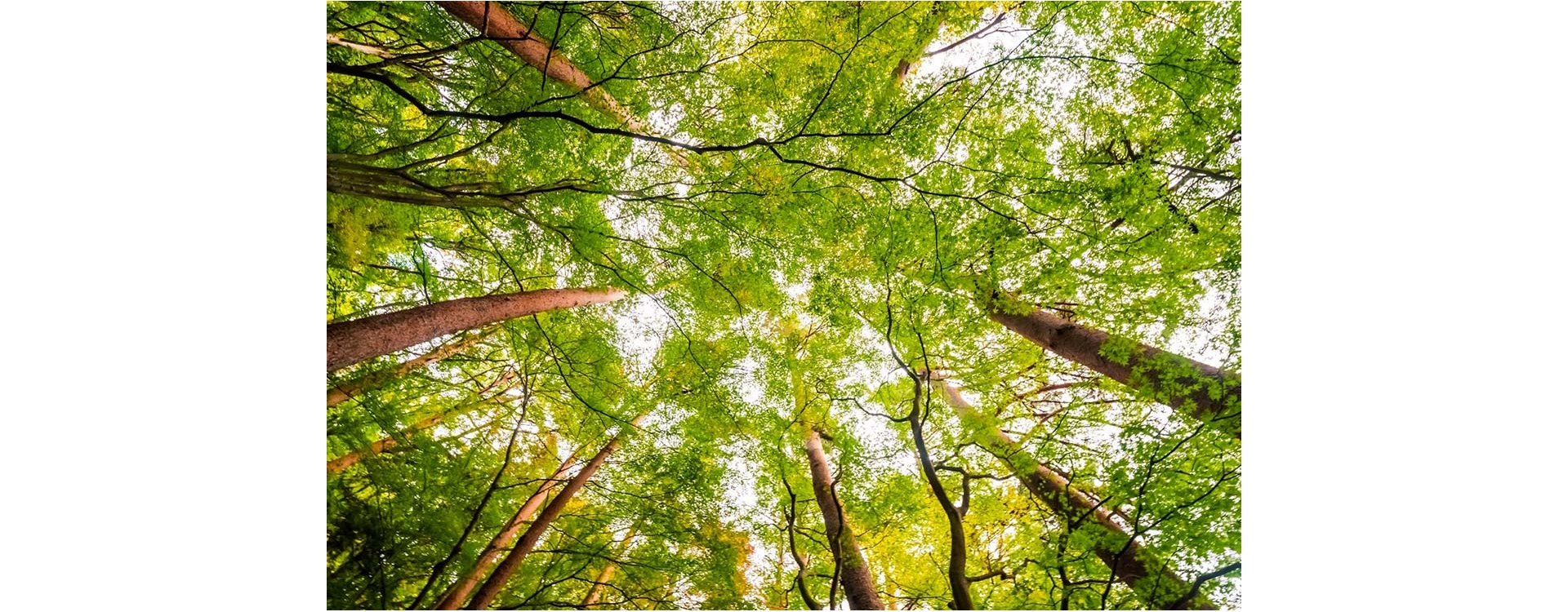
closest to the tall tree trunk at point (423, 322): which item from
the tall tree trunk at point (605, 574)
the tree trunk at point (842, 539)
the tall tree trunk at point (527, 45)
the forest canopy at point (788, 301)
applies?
the forest canopy at point (788, 301)

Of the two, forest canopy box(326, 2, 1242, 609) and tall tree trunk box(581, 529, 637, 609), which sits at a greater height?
forest canopy box(326, 2, 1242, 609)

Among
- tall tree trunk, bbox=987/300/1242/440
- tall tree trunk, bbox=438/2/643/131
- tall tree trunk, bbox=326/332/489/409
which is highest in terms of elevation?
tall tree trunk, bbox=438/2/643/131

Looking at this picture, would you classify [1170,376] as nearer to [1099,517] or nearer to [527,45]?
[1099,517]

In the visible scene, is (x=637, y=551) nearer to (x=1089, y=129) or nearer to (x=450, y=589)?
(x=450, y=589)

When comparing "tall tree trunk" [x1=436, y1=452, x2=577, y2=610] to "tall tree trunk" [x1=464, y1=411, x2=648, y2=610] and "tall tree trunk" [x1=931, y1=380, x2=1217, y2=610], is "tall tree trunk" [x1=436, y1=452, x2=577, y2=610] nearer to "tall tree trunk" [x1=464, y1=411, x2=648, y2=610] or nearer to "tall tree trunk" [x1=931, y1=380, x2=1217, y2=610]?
"tall tree trunk" [x1=464, y1=411, x2=648, y2=610]

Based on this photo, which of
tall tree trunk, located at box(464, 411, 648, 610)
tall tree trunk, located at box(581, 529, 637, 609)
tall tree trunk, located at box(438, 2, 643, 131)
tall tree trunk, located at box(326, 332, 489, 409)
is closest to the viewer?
tall tree trunk, located at box(438, 2, 643, 131)

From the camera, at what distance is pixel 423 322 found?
2.26 metres

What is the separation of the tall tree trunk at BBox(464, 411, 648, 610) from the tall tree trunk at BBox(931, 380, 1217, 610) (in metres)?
2.29

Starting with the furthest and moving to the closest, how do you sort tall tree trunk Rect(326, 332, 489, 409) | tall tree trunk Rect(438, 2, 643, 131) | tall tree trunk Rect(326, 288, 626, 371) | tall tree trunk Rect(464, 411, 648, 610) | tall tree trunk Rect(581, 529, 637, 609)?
tall tree trunk Rect(581, 529, 637, 609)
tall tree trunk Rect(326, 332, 489, 409)
tall tree trunk Rect(464, 411, 648, 610)
tall tree trunk Rect(438, 2, 643, 131)
tall tree trunk Rect(326, 288, 626, 371)

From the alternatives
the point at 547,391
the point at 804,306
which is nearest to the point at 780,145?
the point at 804,306

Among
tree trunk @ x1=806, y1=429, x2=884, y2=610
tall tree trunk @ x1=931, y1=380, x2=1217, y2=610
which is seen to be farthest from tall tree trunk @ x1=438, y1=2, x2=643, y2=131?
tall tree trunk @ x1=931, y1=380, x2=1217, y2=610

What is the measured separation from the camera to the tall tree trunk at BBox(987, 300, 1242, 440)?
2285mm

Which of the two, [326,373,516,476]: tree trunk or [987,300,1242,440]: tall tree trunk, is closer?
[987,300,1242,440]: tall tree trunk

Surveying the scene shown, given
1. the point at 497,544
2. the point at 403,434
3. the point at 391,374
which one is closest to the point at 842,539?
the point at 497,544
